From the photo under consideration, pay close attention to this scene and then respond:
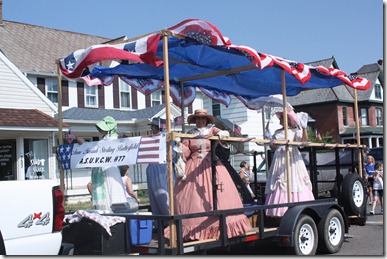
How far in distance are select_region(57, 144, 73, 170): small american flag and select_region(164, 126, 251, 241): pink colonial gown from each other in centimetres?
143

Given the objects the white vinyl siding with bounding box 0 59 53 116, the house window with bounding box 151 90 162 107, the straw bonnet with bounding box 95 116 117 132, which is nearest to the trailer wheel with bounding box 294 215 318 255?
the straw bonnet with bounding box 95 116 117 132

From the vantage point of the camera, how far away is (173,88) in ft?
30.9

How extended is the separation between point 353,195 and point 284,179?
5.53 ft

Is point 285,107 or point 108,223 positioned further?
point 285,107

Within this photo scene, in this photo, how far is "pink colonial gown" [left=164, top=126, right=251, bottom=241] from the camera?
6.42 meters

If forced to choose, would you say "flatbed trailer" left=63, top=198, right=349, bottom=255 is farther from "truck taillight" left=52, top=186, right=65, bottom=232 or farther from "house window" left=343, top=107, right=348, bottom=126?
"house window" left=343, top=107, right=348, bottom=126

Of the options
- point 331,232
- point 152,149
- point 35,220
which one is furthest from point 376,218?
point 35,220

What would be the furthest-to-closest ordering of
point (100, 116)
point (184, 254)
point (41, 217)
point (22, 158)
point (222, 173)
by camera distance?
point (100, 116)
point (22, 158)
point (222, 173)
point (184, 254)
point (41, 217)

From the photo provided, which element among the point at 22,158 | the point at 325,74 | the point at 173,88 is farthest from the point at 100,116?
the point at 325,74

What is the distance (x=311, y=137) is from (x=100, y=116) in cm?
1771

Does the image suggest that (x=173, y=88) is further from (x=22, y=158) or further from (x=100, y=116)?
(x=100, y=116)

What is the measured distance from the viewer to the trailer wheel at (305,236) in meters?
7.10

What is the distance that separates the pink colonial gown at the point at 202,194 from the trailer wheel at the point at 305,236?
74 centimetres

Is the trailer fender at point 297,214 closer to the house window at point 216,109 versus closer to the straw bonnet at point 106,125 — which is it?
the straw bonnet at point 106,125
